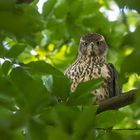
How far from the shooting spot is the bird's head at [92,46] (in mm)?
5211

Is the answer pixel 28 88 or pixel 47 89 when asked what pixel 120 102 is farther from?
pixel 28 88

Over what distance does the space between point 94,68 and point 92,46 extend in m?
0.94

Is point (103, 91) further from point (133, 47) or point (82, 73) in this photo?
point (133, 47)

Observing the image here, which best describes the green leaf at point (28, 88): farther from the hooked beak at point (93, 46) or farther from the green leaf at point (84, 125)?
the hooked beak at point (93, 46)

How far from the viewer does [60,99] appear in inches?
59.7

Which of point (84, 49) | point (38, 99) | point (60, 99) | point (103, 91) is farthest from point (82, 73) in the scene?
A: point (38, 99)

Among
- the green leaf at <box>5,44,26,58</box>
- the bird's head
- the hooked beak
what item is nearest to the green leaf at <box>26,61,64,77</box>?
the green leaf at <box>5,44,26,58</box>

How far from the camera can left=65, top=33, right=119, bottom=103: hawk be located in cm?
428

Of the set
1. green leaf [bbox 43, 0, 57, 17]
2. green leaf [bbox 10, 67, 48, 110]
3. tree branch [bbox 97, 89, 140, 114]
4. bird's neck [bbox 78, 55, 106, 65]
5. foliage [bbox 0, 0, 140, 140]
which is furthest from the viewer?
bird's neck [bbox 78, 55, 106, 65]

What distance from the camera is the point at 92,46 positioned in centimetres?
555

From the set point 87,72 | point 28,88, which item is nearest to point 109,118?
point 28,88

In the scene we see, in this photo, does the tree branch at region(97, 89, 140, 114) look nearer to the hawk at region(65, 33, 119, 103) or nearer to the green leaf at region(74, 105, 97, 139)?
the green leaf at region(74, 105, 97, 139)

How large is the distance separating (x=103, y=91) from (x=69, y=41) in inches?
29.8

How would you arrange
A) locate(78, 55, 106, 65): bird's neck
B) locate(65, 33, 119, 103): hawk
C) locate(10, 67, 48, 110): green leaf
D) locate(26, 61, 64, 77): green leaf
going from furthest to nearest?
locate(78, 55, 106, 65): bird's neck → locate(65, 33, 119, 103): hawk → locate(26, 61, 64, 77): green leaf → locate(10, 67, 48, 110): green leaf
